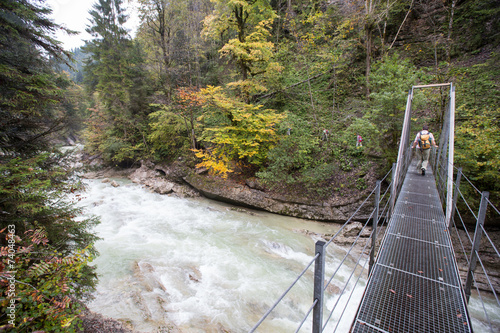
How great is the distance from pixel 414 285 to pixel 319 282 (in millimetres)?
1756

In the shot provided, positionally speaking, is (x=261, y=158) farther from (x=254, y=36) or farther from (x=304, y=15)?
(x=304, y=15)

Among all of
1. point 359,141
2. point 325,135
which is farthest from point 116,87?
point 359,141

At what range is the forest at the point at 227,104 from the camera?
3.22 meters

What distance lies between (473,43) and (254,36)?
1016 centimetres

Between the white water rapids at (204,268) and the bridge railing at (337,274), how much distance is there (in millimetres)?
80

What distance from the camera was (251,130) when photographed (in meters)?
9.30

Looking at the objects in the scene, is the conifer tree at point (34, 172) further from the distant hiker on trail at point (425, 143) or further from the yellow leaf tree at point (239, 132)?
the distant hiker on trail at point (425, 143)

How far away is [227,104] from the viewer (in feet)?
29.9

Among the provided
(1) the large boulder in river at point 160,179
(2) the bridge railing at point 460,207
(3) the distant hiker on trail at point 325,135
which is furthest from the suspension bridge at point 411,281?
(1) the large boulder in river at point 160,179

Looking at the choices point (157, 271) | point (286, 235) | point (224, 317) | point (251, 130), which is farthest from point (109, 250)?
point (251, 130)

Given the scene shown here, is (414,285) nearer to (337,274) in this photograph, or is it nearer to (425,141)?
(337,274)

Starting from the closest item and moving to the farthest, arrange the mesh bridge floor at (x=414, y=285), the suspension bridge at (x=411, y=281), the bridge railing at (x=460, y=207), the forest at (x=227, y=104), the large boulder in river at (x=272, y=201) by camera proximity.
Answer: the suspension bridge at (x=411, y=281) → the mesh bridge floor at (x=414, y=285) → the forest at (x=227, y=104) → the bridge railing at (x=460, y=207) → the large boulder in river at (x=272, y=201)

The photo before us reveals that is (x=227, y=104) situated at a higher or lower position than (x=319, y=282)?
higher

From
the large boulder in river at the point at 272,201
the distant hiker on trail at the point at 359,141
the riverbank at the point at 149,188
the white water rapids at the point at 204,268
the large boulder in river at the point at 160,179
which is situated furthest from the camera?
the large boulder in river at the point at 160,179
